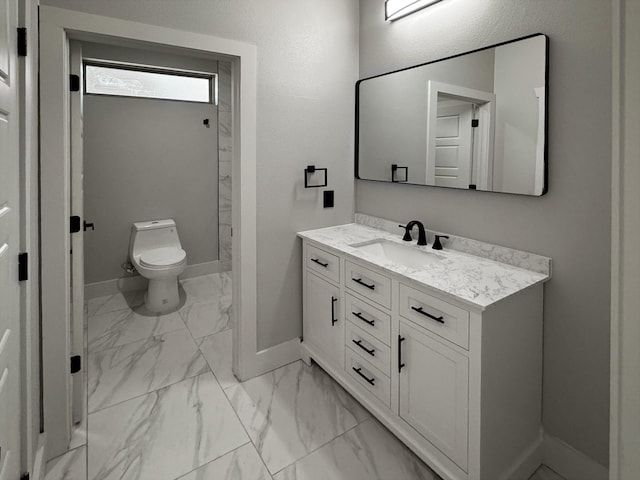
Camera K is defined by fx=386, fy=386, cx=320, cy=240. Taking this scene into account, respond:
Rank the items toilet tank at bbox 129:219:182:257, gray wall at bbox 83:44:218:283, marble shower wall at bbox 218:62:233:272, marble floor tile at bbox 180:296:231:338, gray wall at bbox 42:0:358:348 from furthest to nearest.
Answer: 1. marble shower wall at bbox 218:62:233:272
2. toilet tank at bbox 129:219:182:257
3. gray wall at bbox 83:44:218:283
4. marble floor tile at bbox 180:296:231:338
5. gray wall at bbox 42:0:358:348

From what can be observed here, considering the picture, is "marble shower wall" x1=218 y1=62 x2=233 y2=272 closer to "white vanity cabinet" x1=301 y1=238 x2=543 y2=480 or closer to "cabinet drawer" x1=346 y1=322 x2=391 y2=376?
"white vanity cabinet" x1=301 y1=238 x2=543 y2=480

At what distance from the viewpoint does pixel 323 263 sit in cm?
224

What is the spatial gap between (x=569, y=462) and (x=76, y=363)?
230cm

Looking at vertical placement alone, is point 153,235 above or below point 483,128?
below

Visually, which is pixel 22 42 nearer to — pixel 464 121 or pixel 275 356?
pixel 464 121

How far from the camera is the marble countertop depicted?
56.9 inches

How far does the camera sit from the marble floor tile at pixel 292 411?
1822 mm

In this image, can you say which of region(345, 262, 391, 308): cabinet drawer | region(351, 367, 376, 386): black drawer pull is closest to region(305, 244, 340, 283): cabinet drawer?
region(345, 262, 391, 308): cabinet drawer

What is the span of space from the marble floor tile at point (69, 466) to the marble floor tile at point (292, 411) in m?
0.71

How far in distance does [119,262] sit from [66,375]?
2.22 metres

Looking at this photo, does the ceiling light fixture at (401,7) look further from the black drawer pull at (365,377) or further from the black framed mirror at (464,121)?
the black drawer pull at (365,377)

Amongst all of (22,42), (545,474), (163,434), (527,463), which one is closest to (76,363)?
(163,434)

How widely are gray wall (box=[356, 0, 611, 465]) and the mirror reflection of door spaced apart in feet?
0.60

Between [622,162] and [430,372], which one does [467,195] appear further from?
[622,162]
